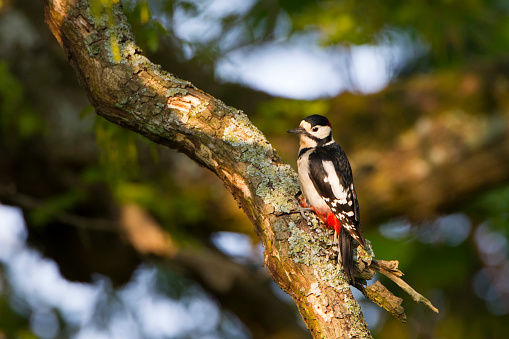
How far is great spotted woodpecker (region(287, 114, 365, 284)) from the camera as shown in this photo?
2.59 metres

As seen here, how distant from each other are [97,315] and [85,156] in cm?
281

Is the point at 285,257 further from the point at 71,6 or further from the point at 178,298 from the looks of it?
the point at 178,298

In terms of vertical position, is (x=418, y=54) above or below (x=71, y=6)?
above

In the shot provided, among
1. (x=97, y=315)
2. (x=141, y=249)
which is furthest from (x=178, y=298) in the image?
(x=141, y=249)

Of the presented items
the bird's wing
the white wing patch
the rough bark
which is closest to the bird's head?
the bird's wing

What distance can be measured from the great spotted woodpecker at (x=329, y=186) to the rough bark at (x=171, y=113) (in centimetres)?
36

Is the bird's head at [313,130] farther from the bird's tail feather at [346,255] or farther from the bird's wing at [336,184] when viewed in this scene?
the bird's tail feather at [346,255]

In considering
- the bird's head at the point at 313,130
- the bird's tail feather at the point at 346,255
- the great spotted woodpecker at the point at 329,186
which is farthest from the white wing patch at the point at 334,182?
the bird's tail feather at the point at 346,255

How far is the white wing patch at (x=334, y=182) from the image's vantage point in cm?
305

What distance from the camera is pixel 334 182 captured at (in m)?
3.15

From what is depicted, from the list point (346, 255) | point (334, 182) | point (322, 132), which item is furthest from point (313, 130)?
point (346, 255)

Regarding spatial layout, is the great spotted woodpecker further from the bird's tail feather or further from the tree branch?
the tree branch

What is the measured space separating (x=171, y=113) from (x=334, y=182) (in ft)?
4.14

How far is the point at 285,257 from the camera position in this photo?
2.14 meters
